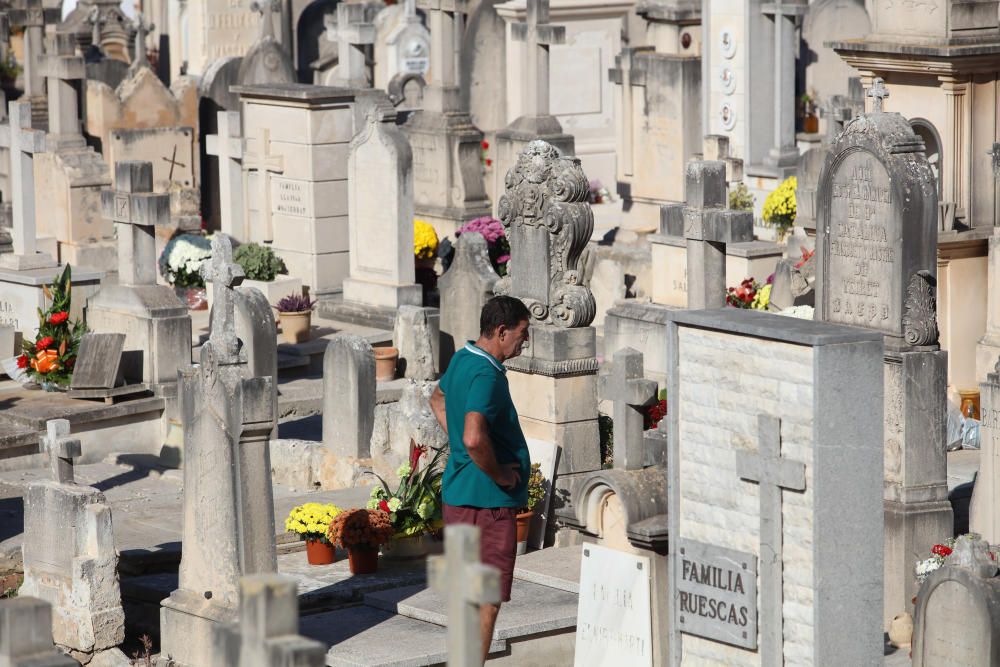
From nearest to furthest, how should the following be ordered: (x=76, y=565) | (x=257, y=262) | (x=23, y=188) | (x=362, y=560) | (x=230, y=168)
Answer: (x=76, y=565) → (x=362, y=560) → (x=23, y=188) → (x=257, y=262) → (x=230, y=168)

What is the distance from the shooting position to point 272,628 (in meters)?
4.58

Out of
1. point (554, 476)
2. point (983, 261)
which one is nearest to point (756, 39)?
point (983, 261)

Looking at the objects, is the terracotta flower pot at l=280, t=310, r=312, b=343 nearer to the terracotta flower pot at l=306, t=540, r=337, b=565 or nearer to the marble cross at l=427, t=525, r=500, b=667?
the terracotta flower pot at l=306, t=540, r=337, b=565

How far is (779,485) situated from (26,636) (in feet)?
10.4

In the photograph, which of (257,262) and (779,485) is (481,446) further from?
(257,262)

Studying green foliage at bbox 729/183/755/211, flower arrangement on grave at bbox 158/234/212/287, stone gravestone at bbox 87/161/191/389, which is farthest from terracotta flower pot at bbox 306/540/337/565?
green foliage at bbox 729/183/755/211

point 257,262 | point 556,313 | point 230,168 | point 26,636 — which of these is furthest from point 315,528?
point 230,168

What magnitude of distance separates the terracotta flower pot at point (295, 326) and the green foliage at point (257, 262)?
115 cm

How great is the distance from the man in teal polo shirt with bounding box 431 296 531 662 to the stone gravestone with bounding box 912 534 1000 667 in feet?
5.58

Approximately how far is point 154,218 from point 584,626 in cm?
625

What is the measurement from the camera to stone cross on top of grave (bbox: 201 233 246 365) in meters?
8.53

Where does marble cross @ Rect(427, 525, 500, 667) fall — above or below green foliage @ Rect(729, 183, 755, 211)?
below

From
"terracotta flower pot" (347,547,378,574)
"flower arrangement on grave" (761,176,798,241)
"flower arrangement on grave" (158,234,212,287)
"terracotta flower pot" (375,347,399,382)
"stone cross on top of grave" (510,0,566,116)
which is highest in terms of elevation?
"stone cross on top of grave" (510,0,566,116)

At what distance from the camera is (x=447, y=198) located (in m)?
19.9
